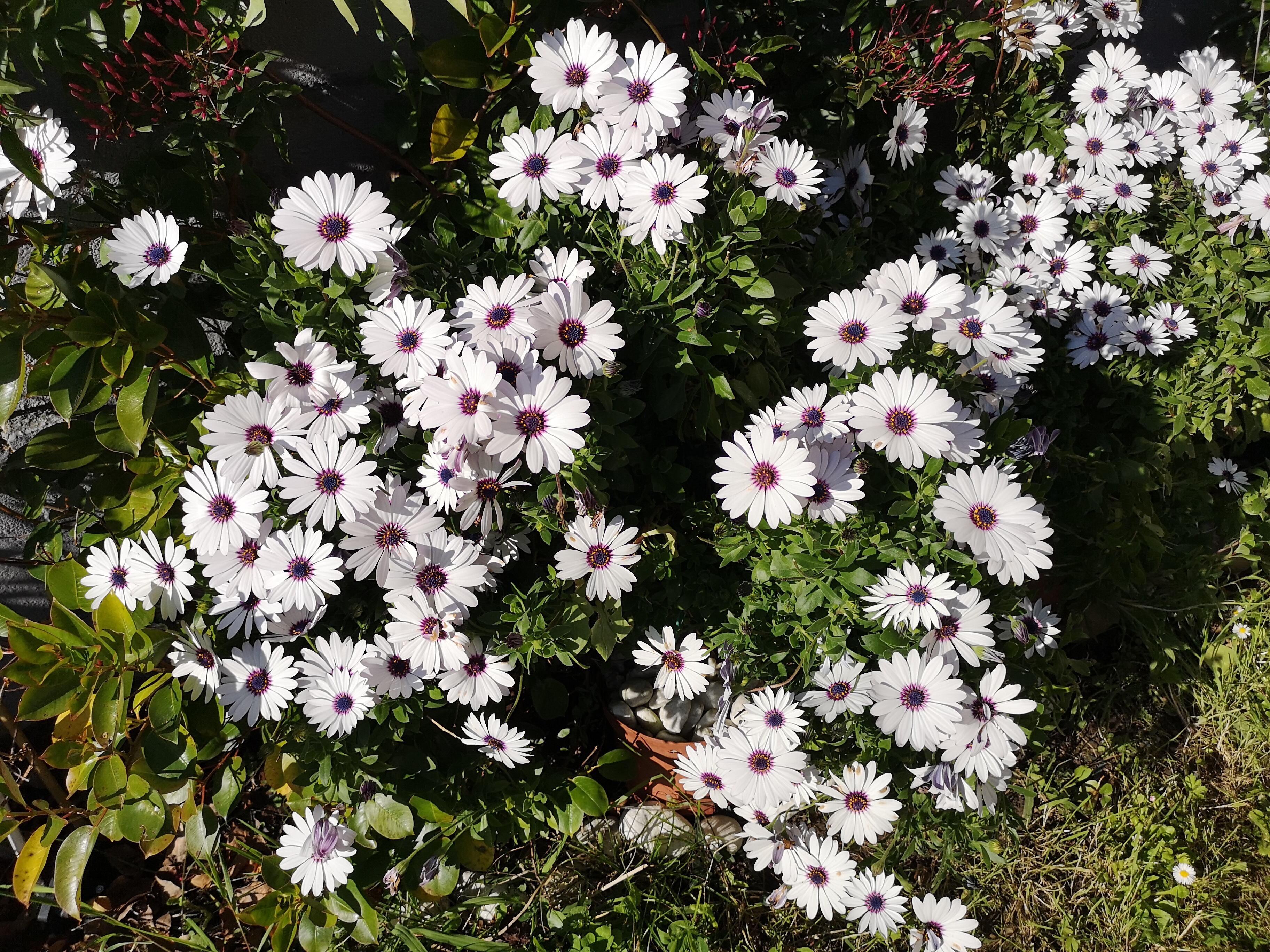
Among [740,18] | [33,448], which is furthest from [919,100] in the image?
[33,448]

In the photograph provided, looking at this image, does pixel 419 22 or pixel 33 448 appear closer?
pixel 33 448

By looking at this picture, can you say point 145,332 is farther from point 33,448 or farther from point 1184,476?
point 1184,476

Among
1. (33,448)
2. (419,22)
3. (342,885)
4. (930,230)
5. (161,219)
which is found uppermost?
(419,22)

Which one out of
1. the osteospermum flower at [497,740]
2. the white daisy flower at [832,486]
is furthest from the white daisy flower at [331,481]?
the white daisy flower at [832,486]

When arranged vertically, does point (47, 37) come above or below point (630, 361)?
above

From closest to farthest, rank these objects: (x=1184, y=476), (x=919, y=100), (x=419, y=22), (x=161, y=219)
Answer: (x=161, y=219)
(x=419, y=22)
(x=919, y=100)
(x=1184, y=476)

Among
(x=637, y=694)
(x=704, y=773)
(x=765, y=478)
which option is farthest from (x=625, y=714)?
(x=765, y=478)
